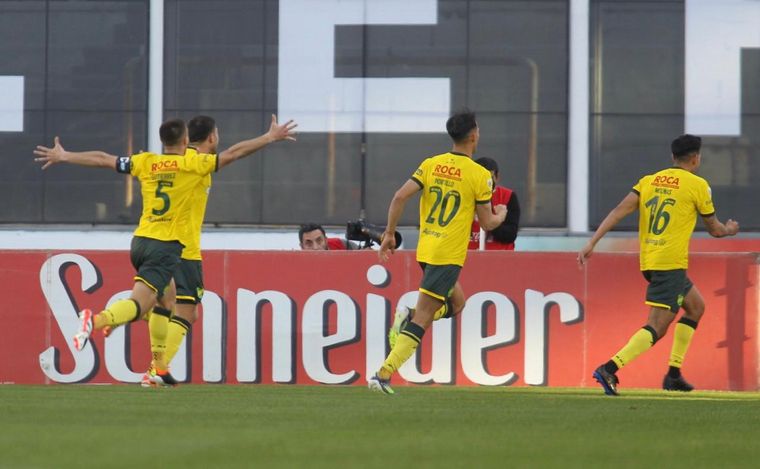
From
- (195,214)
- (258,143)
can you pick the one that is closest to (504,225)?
(195,214)

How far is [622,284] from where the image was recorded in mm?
13594

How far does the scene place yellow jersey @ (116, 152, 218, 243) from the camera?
431 inches

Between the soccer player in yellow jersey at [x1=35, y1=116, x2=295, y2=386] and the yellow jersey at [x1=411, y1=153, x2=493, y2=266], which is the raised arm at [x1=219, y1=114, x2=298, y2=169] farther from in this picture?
the yellow jersey at [x1=411, y1=153, x2=493, y2=266]

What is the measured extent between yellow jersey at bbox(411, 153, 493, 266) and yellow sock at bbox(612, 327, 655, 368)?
1549 millimetres

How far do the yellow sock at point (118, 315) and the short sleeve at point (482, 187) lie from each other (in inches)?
96.8

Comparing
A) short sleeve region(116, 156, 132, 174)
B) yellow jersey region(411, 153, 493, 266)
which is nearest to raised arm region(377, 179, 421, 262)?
yellow jersey region(411, 153, 493, 266)

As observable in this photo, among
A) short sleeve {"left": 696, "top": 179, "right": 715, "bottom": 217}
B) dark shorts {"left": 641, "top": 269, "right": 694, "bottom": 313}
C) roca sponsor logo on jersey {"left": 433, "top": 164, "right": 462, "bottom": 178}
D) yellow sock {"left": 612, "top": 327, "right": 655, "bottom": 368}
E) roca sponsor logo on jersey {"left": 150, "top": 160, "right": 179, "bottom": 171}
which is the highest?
roca sponsor logo on jersey {"left": 150, "top": 160, "right": 179, "bottom": 171}

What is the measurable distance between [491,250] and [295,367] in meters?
2.01

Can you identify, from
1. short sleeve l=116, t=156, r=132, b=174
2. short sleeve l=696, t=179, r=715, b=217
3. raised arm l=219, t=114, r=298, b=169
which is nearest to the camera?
raised arm l=219, t=114, r=298, b=169

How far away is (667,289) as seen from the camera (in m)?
11.8

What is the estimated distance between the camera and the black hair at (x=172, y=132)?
434 inches

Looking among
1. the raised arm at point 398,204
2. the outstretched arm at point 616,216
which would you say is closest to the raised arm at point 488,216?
the raised arm at point 398,204

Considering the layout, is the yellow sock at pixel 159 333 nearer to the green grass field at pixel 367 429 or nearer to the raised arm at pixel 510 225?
the green grass field at pixel 367 429

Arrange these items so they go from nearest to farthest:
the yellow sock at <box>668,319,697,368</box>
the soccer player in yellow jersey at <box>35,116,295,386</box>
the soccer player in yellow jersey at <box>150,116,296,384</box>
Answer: the soccer player in yellow jersey at <box>35,116,295,386</box> < the soccer player in yellow jersey at <box>150,116,296,384</box> < the yellow sock at <box>668,319,697,368</box>
